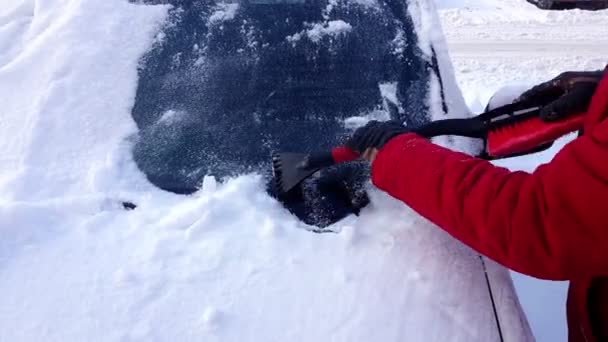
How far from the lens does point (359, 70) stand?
5.83 ft

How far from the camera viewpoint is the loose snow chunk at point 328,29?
184cm

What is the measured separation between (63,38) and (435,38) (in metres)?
1.22

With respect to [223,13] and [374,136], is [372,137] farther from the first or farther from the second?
[223,13]

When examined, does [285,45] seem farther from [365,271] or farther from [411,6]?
[365,271]

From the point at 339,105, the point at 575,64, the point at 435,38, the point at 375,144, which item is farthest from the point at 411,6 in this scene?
the point at 575,64

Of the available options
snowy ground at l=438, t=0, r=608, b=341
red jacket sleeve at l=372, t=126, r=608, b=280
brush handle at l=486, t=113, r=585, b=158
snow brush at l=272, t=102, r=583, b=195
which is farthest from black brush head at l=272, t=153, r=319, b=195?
snowy ground at l=438, t=0, r=608, b=341

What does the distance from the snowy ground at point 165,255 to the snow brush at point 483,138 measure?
0.30 ft

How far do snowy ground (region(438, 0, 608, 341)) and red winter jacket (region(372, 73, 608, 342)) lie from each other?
2537mm

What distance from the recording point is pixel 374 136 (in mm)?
1374

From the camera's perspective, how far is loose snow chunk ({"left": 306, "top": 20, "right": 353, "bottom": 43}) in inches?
72.3

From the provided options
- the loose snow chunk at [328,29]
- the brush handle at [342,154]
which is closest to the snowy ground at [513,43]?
the loose snow chunk at [328,29]

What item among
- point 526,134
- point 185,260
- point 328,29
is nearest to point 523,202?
point 526,134

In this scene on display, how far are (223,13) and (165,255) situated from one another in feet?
3.13

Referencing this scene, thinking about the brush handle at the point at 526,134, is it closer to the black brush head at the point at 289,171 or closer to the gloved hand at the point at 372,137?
the gloved hand at the point at 372,137
